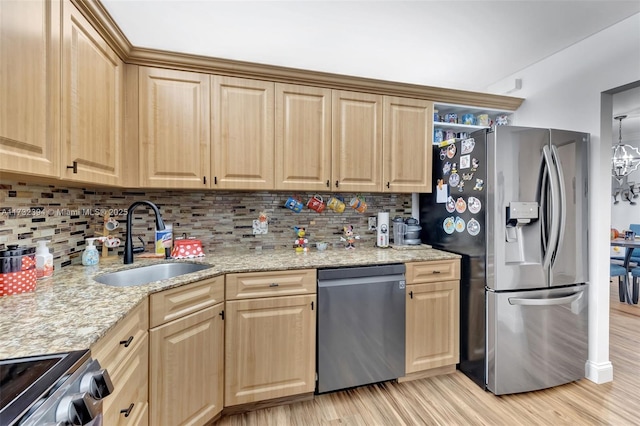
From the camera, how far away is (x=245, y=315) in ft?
5.74

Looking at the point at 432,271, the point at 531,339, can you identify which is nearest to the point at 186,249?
the point at 432,271

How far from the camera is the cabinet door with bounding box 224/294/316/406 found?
174cm

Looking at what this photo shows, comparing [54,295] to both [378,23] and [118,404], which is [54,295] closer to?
[118,404]

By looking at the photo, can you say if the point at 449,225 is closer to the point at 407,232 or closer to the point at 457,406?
the point at 407,232

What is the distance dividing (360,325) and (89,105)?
1998 mm

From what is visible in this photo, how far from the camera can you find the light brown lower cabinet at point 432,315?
210 centimetres

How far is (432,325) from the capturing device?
214cm

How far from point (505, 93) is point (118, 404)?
3612mm

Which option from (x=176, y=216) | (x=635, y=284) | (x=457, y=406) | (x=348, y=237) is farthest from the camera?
(x=635, y=284)

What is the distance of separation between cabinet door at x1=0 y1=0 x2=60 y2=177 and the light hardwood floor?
5.47ft

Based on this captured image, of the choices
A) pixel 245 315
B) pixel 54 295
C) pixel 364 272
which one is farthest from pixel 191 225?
pixel 364 272

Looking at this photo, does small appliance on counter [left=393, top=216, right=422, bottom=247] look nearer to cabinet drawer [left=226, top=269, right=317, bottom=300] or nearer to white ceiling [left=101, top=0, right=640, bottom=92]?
cabinet drawer [left=226, top=269, right=317, bottom=300]

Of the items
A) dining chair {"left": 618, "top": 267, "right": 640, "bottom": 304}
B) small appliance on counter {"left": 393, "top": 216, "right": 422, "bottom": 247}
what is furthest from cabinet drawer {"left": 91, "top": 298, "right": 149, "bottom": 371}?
dining chair {"left": 618, "top": 267, "right": 640, "bottom": 304}

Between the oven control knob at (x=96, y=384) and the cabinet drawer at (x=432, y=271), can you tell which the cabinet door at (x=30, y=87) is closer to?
the oven control knob at (x=96, y=384)
